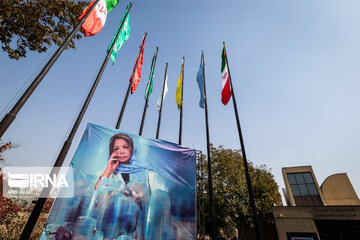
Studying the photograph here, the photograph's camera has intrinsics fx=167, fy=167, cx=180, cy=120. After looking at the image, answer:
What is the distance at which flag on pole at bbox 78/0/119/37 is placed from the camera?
6.84m

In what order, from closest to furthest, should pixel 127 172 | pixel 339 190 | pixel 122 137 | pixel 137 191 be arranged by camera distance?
pixel 137 191, pixel 127 172, pixel 122 137, pixel 339 190

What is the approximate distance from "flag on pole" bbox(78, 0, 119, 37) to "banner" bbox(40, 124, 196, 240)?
→ 453cm

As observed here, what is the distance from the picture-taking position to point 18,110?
4203mm

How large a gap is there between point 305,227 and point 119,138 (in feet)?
55.2

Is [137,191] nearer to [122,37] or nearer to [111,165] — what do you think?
[111,165]

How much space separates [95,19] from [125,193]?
26.4ft

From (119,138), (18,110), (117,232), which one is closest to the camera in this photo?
(18,110)

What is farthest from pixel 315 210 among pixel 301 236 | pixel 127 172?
pixel 127 172

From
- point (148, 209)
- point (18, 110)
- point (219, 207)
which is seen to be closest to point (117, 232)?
point (148, 209)

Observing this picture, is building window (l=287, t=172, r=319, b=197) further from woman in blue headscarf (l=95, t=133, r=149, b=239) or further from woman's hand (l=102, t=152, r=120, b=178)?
woman's hand (l=102, t=152, r=120, b=178)

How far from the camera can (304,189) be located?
2000 cm

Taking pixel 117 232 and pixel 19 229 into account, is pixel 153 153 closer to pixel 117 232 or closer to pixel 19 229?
pixel 117 232

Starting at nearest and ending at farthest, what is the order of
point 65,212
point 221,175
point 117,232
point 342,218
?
1. point 65,212
2. point 117,232
3. point 342,218
4. point 221,175

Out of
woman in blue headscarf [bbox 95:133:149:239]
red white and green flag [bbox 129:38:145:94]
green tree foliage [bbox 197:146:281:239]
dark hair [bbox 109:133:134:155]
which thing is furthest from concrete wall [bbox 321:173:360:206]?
red white and green flag [bbox 129:38:145:94]
